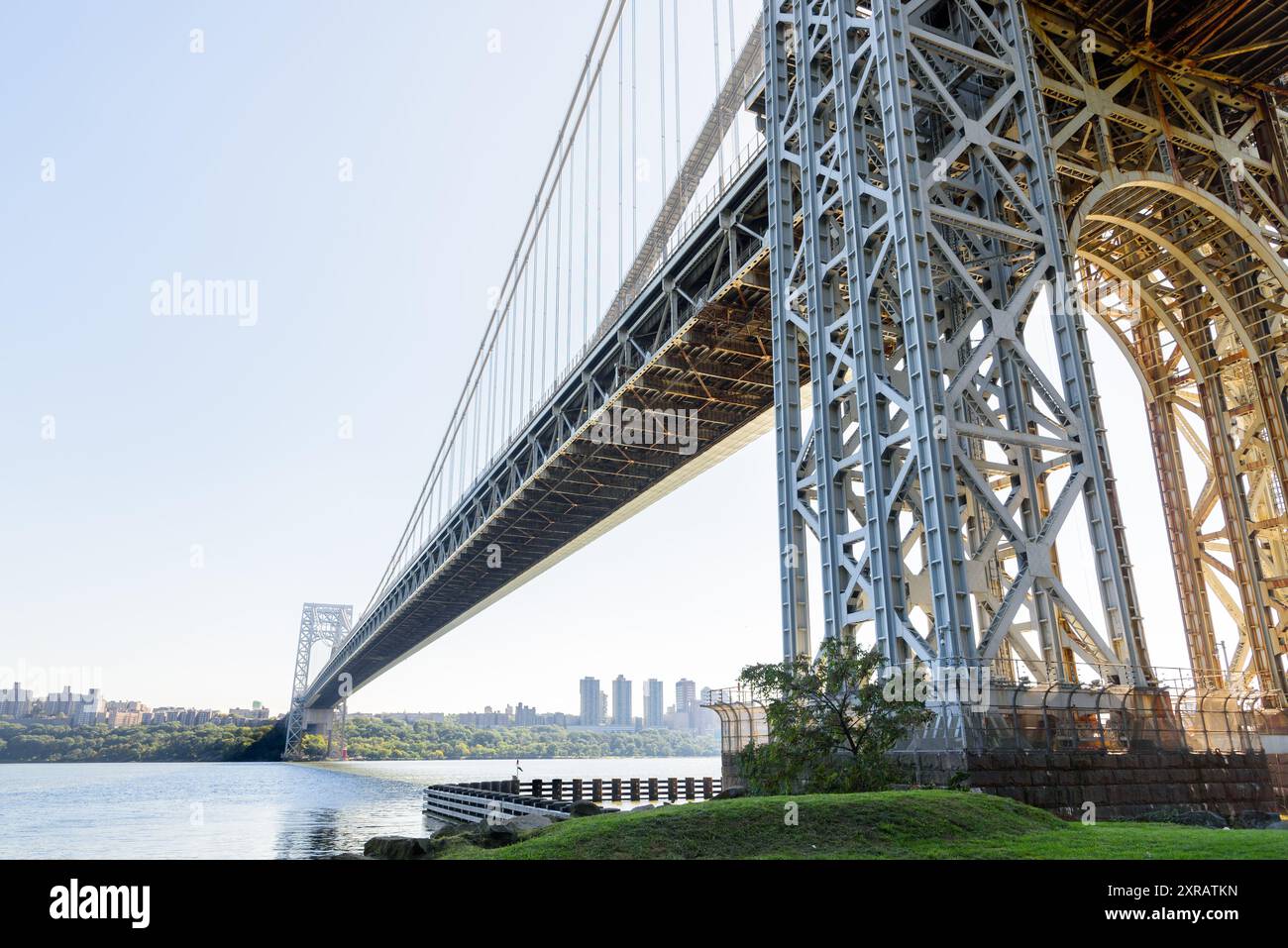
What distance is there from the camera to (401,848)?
15219 millimetres

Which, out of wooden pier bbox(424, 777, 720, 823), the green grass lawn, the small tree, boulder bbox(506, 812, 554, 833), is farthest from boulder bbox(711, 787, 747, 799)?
wooden pier bbox(424, 777, 720, 823)

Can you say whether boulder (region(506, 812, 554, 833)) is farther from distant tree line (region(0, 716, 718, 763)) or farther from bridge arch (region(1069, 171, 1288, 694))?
distant tree line (region(0, 716, 718, 763))

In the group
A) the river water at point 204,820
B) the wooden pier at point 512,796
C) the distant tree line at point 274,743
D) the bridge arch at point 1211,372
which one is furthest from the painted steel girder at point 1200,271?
the distant tree line at point 274,743

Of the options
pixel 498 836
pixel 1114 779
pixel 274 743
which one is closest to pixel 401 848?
pixel 498 836

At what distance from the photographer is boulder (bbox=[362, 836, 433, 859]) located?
48.6 feet

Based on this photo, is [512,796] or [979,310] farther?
[512,796]

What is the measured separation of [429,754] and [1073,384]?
493 ft

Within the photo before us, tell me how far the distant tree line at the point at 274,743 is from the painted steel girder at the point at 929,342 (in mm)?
120089

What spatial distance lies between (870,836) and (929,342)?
11.1 m

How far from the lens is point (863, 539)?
20.2 m

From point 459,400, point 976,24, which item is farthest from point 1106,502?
point 459,400

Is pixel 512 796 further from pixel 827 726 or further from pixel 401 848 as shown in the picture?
pixel 827 726
